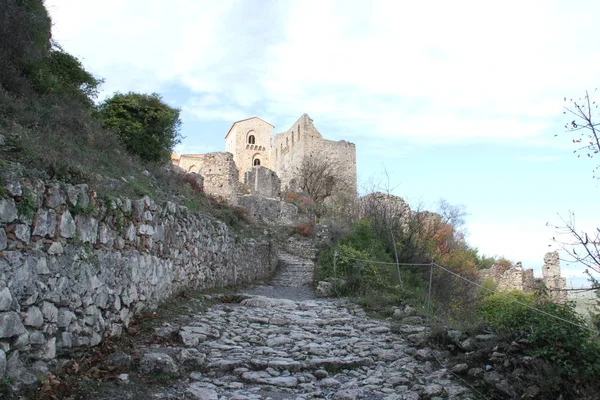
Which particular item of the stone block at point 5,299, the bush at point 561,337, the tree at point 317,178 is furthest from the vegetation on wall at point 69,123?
the tree at point 317,178

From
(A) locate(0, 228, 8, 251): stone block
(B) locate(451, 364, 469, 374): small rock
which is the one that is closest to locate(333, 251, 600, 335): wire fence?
(B) locate(451, 364, 469, 374): small rock

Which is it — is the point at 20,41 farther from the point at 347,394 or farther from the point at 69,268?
the point at 347,394

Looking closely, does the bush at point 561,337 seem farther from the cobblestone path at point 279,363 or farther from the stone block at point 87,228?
the stone block at point 87,228

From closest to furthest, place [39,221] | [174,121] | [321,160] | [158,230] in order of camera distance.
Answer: [39,221], [158,230], [174,121], [321,160]

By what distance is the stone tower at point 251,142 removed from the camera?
61.5 m

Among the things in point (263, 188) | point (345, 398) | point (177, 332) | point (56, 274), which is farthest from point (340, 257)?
point (263, 188)

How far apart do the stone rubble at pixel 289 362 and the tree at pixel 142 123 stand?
7.41 m

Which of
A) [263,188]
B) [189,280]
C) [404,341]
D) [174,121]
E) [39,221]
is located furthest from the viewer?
[263,188]

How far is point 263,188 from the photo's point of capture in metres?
34.2

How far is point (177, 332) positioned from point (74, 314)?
181cm

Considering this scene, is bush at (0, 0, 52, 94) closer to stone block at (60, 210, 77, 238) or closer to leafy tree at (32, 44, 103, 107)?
leafy tree at (32, 44, 103, 107)

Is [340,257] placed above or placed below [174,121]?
below

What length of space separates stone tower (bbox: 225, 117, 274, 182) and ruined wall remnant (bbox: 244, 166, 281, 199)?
25.5m

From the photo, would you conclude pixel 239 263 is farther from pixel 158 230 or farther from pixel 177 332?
pixel 177 332
